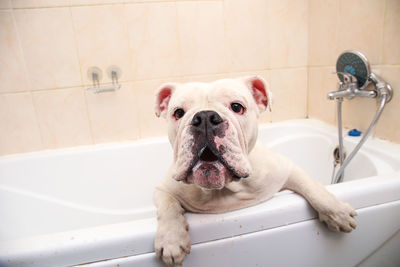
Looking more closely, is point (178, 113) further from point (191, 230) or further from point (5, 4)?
point (5, 4)

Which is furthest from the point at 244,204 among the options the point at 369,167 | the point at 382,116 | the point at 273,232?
the point at 382,116

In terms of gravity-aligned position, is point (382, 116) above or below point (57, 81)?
below

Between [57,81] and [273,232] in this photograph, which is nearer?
[273,232]

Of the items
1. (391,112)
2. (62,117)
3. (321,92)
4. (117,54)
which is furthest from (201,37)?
(391,112)

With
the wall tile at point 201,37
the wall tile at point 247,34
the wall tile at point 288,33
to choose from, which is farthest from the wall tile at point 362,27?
the wall tile at point 201,37

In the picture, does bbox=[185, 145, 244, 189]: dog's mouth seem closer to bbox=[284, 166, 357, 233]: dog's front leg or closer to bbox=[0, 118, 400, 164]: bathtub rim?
bbox=[284, 166, 357, 233]: dog's front leg

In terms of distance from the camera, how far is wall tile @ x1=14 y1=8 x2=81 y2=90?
1351 millimetres

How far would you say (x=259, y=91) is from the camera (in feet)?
2.65

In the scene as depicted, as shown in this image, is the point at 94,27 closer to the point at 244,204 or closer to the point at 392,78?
the point at 244,204

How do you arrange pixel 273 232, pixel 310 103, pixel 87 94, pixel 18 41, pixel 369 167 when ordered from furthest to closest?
pixel 310 103
pixel 87 94
pixel 18 41
pixel 369 167
pixel 273 232

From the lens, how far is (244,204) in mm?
761

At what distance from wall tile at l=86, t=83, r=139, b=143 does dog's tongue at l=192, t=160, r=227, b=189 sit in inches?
40.4

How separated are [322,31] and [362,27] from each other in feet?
1.02

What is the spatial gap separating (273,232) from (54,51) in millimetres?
1374
